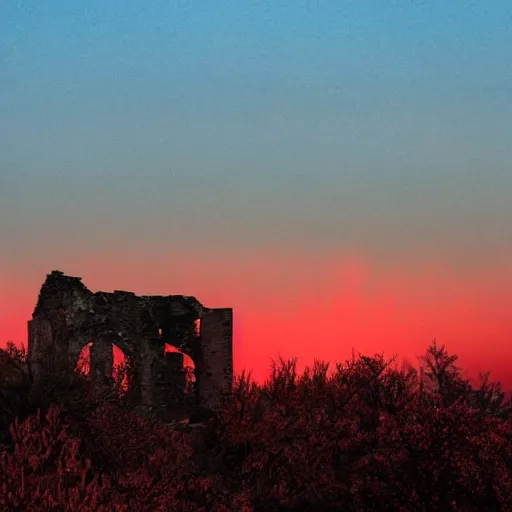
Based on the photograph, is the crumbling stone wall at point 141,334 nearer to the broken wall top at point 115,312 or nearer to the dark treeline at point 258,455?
the broken wall top at point 115,312

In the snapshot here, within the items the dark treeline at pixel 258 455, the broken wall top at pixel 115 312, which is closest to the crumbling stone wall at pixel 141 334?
the broken wall top at pixel 115 312

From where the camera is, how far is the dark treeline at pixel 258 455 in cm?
2094

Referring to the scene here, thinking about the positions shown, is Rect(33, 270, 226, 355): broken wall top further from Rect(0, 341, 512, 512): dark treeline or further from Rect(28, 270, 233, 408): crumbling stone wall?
Rect(0, 341, 512, 512): dark treeline

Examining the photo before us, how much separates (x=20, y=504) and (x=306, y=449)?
11630 mm

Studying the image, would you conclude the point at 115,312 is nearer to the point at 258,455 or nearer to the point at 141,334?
the point at 141,334

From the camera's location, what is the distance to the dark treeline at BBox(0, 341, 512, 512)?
20938 millimetres

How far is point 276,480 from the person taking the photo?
26.3 metres

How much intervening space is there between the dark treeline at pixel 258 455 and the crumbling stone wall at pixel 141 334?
6.53 feet

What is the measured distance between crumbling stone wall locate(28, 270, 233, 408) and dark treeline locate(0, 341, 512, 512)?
1990 millimetres

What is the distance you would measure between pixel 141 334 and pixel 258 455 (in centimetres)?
765

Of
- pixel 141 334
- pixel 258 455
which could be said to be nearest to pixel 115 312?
pixel 141 334

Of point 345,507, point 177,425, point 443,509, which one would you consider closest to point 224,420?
point 177,425

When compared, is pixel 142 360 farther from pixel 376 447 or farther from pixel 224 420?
pixel 376 447

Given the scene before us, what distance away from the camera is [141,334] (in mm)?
34156
